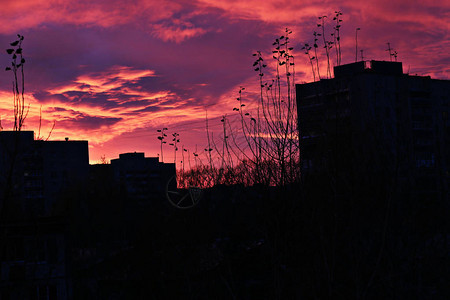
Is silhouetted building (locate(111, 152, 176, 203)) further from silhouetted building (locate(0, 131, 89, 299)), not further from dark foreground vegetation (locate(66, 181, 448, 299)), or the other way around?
dark foreground vegetation (locate(66, 181, 448, 299))

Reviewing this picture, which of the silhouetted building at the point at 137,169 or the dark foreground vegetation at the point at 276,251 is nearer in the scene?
the dark foreground vegetation at the point at 276,251

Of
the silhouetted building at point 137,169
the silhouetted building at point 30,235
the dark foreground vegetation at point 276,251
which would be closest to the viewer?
the silhouetted building at point 30,235

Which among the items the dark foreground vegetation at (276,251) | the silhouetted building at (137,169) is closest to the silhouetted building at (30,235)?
the dark foreground vegetation at (276,251)

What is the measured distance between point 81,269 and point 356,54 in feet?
87.3

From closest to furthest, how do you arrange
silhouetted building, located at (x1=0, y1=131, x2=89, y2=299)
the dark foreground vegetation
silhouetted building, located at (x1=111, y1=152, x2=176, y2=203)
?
silhouetted building, located at (x1=0, y1=131, x2=89, y2=299)
the dark foreground vegetation
silhouetted building, located at (x1=111, y1=152, x2=176, y2=203)

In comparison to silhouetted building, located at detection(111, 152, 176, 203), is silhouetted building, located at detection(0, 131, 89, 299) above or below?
below

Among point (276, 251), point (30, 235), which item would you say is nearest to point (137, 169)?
point (30, 235)

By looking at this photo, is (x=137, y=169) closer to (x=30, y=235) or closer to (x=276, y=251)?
(x=30, y=235)

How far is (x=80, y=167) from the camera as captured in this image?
91000mm

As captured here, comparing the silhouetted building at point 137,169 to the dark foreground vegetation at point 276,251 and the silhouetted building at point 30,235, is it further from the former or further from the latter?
the dark foreground vegetation at point 276,251

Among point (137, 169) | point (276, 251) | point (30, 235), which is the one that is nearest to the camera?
point (276, 251)

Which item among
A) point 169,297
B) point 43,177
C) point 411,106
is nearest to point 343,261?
point 169,297

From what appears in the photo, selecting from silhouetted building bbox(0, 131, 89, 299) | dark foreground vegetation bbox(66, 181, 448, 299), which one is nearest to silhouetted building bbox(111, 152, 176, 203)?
silhouetted building bbox(0, 131, 89, 299)

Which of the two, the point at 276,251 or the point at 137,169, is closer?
the point at 276,251
